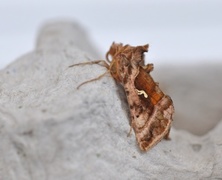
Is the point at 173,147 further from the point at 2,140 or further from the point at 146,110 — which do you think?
the point at 2,140

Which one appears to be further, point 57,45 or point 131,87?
point 57,45

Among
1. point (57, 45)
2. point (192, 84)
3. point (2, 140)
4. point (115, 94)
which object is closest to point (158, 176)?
point (115, 94)

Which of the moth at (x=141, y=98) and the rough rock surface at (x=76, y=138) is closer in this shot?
the rough rock surface at (x=76, y=138)

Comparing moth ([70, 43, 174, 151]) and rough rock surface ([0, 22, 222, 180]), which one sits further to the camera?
moth ([70, 43, 174, 151])

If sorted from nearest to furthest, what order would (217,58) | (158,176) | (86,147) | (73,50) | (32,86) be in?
(86,147) → (158,176) → (32,86) → (73,50) → (217,58)

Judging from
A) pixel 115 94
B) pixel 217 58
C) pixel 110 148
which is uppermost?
pixel 115 94
